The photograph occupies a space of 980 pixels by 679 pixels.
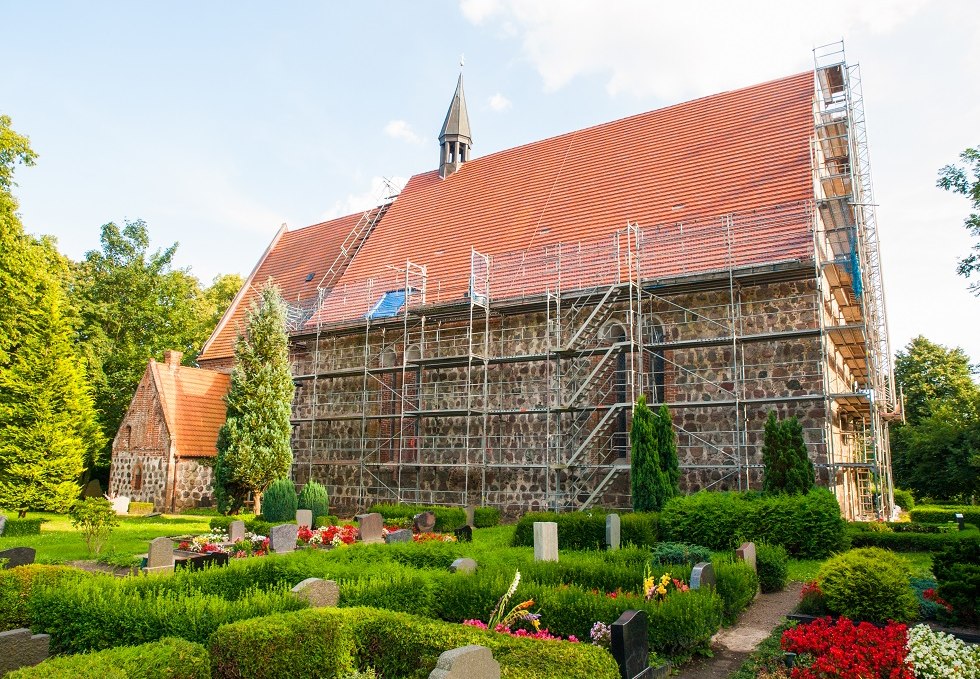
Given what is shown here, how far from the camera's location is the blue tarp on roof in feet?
62.8

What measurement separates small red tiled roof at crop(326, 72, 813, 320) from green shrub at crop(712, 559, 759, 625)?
25.8 feet

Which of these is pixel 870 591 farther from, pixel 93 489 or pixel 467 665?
pixel 93 489

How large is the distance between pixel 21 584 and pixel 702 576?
6984 mm

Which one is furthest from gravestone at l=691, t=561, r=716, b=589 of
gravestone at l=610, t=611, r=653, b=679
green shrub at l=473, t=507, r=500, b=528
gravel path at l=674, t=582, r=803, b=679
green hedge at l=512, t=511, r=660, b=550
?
green shrub at l=473, t=507, r=500, b=528

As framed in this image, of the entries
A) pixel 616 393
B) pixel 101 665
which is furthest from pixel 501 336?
pixel 101 665

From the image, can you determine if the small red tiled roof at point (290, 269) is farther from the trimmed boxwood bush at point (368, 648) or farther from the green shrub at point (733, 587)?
the trimmed boxwood bush at point (368, 648)

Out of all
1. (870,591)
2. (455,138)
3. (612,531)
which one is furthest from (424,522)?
(455,138)

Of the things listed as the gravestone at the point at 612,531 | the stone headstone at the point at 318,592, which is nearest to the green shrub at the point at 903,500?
the gravestone at the point at 612,531

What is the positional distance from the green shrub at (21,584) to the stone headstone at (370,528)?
5.40 metres

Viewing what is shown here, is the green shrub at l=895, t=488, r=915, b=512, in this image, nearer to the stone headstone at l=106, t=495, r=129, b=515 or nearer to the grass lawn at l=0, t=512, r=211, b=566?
the grass lawn at l=0, t=512, r=211, b=566

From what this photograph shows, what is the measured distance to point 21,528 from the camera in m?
15.2

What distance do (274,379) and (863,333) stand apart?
47.3 feet

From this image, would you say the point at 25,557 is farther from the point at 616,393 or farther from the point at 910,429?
the point at 910,429

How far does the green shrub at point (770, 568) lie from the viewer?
911 centimetres
